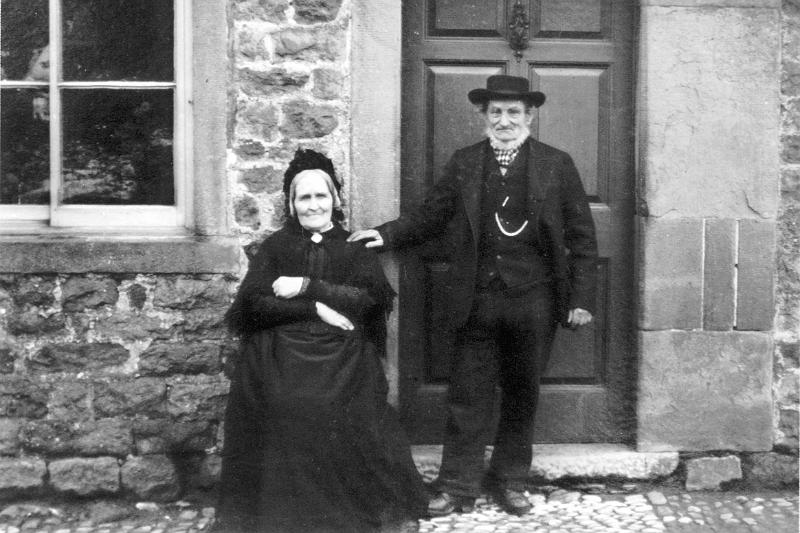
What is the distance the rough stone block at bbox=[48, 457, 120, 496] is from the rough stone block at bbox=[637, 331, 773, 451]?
7.69ft

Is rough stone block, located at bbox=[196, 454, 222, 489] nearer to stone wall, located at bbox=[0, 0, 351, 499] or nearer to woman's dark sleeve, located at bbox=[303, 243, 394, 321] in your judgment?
stone wall, located at bbox=[0, 0, 351, 499]

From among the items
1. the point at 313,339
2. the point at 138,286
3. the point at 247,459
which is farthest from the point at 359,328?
the point at 138,286

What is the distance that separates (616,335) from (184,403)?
1998 mm

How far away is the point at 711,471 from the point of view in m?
5.13

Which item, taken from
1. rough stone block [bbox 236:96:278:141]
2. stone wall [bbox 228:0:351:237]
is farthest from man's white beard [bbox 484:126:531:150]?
rough stone block [bbox 236:96:278:141]

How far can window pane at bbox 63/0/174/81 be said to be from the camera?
5.02 m

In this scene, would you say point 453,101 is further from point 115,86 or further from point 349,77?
point 115,86

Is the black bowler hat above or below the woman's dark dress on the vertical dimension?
above

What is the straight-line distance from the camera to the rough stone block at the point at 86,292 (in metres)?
4.91

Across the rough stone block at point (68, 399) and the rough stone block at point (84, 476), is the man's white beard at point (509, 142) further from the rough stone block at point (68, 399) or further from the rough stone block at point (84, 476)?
the rough stone block at point (84, 476)

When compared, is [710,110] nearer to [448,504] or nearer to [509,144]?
[509,144]

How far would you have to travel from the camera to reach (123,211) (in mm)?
5090

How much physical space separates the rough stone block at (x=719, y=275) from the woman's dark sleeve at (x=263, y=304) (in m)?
1.79

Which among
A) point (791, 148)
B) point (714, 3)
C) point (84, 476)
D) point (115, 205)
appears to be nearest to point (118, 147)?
point (115, 205)
